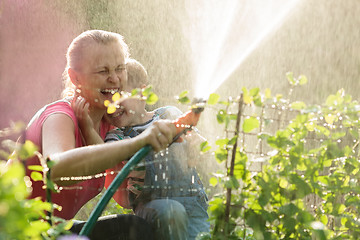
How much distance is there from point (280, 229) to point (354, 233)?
262 mm

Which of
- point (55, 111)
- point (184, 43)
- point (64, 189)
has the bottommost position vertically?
point (64, 189)

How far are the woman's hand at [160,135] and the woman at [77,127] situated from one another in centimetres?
12

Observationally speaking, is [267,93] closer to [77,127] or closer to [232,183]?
[232,183]

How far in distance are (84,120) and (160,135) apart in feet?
2.35

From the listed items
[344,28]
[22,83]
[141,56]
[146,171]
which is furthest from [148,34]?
[146,171]

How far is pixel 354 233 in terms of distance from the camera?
146 cm

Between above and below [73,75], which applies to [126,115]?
below

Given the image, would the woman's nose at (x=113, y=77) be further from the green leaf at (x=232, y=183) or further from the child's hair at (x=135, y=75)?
the green leaf at (x=232, y=183)

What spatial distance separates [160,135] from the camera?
1379 millimetres

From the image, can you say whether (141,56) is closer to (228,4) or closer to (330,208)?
(228,4)

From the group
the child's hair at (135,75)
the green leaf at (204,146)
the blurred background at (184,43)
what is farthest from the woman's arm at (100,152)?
the blurred background at (184,43)

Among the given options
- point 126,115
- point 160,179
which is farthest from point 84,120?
point 160,179

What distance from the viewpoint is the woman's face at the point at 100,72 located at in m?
2.11

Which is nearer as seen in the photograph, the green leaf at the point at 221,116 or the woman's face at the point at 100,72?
the green leaf at the point at 221,116
